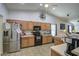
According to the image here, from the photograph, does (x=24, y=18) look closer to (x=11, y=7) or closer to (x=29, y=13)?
(x=29, y=13)

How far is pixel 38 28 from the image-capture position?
9.06ft

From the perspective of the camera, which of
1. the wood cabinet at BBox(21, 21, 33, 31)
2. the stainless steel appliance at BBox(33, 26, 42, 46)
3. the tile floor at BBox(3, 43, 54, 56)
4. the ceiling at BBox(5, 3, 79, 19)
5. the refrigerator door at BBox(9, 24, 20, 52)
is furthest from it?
the refrigerator door at BBox(9, 24, 20, 52)

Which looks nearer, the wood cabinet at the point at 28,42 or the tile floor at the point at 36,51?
the tile floor at the point at 36,51

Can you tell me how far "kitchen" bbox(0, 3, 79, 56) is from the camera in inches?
97.2

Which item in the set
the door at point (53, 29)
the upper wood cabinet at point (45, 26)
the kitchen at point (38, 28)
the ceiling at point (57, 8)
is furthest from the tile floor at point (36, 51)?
the ceiling at point (57, 8)

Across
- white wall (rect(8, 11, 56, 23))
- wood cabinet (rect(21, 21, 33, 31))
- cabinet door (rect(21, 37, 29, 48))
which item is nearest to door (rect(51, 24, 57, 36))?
white wall (rect(8, 11, 56, 23))

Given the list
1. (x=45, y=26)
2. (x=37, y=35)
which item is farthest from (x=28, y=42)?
(x=45, y=26)

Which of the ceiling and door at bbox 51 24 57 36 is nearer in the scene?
the ceiling

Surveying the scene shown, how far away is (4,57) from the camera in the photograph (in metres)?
2.34

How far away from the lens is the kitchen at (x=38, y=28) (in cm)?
247

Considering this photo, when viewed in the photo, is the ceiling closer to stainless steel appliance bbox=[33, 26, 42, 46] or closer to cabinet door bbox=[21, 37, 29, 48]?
stainless steel appliance bbox=[33, 26, 42, 46]

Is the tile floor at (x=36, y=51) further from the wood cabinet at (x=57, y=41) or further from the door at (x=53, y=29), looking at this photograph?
the door at (x=53, y=29)

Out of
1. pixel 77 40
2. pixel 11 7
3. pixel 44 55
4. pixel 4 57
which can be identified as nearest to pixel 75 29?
pixel 77 40

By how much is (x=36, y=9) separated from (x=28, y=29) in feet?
1.70
